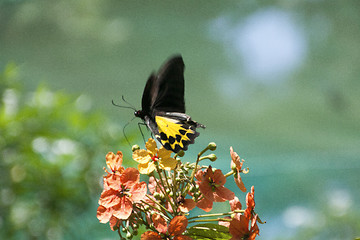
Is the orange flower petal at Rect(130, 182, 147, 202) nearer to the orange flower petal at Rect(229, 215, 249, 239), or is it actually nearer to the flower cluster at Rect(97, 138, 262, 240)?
the flower cluster at Rect(97, 138, 262, 240)

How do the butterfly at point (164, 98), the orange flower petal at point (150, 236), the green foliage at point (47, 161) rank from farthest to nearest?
the green foliage at point (47, 161)
the butterfly at point (164, 98)
the orange flower petal at point (150, 236)

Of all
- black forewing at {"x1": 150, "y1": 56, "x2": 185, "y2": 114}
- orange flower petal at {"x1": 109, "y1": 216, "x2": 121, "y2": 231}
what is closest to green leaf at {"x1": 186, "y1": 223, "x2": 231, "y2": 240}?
orange flower petal at {"x1": 109, "y1": 216, "x2": 121, "y2": 231}

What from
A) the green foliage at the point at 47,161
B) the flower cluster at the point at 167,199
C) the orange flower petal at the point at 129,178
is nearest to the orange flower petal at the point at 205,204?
the flower cluster at the point at 167,199

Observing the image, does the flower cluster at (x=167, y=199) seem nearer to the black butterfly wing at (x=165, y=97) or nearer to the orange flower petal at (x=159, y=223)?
the orange flower petal at (x=159, y=223)

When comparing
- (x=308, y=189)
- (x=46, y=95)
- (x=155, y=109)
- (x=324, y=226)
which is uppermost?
(x=308, y=189)

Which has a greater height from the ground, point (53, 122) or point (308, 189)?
point (308, 189)

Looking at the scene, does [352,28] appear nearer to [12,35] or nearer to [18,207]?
[12,35]

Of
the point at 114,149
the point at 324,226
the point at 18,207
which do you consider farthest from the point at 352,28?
the point at 18,207
